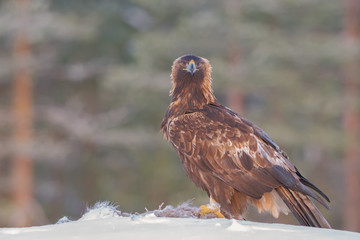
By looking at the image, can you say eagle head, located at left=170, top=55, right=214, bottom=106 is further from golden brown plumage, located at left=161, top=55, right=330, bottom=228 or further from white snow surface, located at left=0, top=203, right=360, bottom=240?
white snow surface, located at left=0, top=203, right=360, bottom=240

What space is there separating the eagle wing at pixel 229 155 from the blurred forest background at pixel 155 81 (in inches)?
406

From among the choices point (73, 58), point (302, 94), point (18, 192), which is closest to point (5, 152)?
point (18, 192)

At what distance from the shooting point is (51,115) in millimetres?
20156

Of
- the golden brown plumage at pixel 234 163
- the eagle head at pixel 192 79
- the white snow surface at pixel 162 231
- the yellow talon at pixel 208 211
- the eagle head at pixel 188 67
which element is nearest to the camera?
the white snow surface at pixel 162 231

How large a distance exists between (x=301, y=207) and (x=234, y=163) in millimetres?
702

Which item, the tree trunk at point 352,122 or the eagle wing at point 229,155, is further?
the tree trunk at point 352,122

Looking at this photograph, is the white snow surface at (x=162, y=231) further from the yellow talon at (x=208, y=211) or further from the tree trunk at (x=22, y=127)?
the tree trunk at (x=22, y=127)

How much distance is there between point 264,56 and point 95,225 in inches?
548

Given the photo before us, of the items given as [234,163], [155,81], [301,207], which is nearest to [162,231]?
[301,207]

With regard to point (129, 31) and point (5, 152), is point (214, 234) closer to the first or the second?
point (5, 152)

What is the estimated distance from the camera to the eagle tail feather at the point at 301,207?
520cm

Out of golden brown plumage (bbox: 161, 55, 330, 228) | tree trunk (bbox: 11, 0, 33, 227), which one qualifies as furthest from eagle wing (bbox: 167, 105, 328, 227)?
tree trunk (bbox: 11, 0, 33, 227)

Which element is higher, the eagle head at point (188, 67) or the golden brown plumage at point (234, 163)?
the eagle head at point (188, 67)

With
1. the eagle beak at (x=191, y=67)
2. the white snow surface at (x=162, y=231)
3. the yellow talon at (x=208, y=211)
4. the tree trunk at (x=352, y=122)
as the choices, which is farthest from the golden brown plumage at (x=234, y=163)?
the tree trunk at (x=352, y=122)
